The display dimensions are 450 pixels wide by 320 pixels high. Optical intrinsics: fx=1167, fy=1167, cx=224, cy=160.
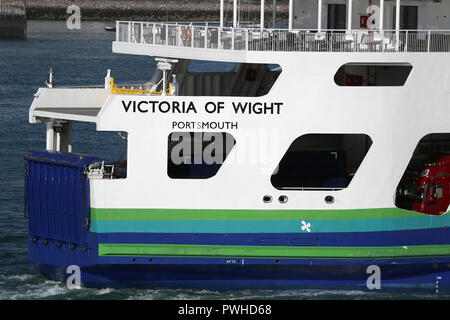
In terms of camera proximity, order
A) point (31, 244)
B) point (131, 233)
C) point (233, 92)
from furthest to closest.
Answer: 1. point (233, 92)
2. point (31, 244)
3. point (131, 233)

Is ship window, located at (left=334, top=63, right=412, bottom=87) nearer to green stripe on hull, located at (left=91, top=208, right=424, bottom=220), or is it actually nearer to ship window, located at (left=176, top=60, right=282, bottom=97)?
ship window, located at (left=176, top=60, right=282, bottom=97)

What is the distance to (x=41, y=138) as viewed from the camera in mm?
44031

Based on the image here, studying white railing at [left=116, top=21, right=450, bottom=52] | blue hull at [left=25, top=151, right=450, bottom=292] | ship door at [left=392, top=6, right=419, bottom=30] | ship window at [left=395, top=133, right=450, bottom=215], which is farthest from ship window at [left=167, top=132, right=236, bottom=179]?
ship door at [left=392, top=6, right=419, bottom=30]

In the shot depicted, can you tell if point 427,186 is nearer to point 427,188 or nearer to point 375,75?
point 427,188

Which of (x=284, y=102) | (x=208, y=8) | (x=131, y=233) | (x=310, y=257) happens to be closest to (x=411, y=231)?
(x=310, y=257)

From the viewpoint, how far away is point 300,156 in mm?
25078

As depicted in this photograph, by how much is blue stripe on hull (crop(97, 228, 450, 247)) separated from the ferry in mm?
20

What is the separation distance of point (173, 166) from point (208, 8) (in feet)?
378

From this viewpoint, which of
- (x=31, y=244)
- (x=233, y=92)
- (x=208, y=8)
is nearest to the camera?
(x=31, y=244)

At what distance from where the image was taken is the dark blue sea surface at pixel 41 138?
921 inches

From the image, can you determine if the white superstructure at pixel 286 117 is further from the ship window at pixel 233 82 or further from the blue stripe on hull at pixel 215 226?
the ship window at pixel 233 82

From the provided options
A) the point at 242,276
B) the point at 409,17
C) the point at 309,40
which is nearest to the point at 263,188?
the point at 242,276

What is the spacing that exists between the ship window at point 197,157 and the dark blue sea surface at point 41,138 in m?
2.48

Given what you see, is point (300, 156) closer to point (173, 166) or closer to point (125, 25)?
point (173, 166)
